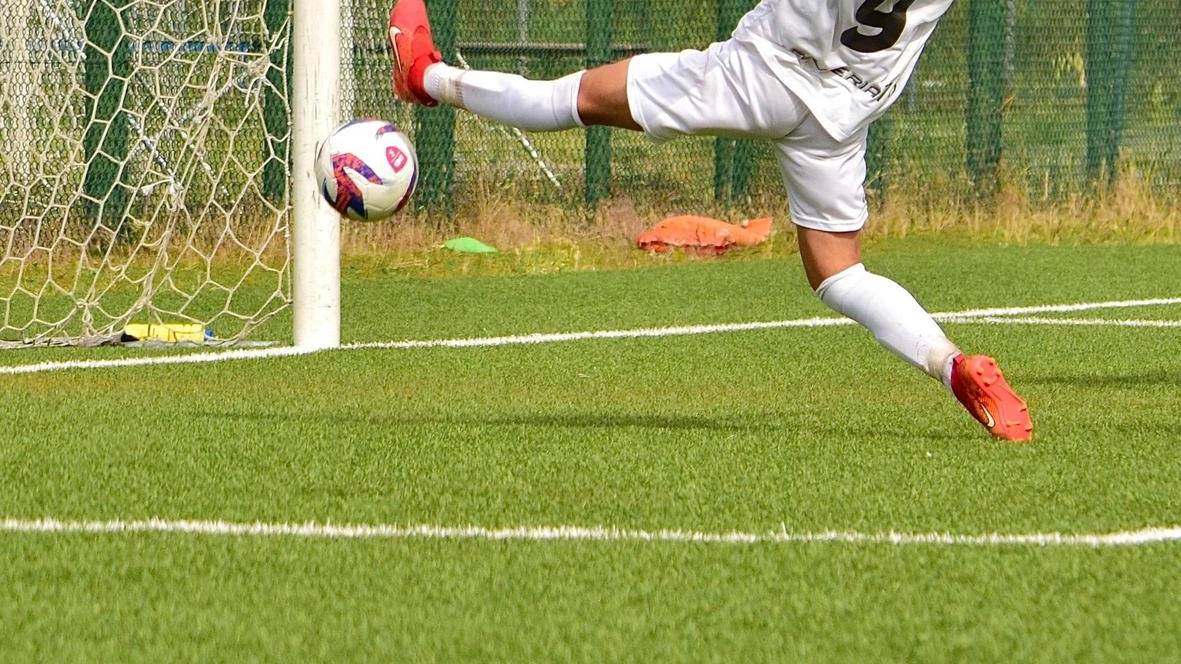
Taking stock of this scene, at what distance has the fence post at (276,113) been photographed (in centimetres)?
791

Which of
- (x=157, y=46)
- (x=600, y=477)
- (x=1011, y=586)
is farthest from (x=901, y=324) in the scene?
(x=157, y=46)

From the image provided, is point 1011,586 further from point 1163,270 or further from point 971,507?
point 1163,270

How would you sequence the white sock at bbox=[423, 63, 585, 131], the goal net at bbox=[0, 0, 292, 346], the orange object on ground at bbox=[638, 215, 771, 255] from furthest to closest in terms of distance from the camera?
the orange object on ground at bbox=[638, 215, 771, 255], the goal net at bbox=[0, 0, 292, 346], the white sock at bbox=[423, 63, 585, 131]

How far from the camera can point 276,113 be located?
356 inches

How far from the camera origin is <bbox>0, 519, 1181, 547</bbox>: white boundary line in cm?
408

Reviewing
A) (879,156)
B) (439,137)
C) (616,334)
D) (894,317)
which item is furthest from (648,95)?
(879,156)

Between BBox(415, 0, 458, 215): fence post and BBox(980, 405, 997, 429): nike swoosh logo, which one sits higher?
BBox(415, 0, 458, 215): fence post

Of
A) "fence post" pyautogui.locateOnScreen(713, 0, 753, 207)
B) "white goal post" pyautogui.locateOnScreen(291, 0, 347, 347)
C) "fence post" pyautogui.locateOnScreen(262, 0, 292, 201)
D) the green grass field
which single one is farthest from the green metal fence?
the green grass field

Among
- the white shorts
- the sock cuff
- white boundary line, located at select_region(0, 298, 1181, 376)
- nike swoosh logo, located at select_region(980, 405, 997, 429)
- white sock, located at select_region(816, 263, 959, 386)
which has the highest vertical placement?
the white shorts

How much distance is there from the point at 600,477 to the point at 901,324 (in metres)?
1.20

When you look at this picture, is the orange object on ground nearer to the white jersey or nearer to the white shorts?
the white shorts

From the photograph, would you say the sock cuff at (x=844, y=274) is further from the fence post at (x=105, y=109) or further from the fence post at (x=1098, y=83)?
the fence post at (x=1098, y=83)

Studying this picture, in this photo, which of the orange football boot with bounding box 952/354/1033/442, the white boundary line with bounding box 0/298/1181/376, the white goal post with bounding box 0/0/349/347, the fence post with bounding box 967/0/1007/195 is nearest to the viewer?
the orange football boot with bounding box 952/354/1033/442

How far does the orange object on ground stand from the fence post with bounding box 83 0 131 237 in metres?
4.19
